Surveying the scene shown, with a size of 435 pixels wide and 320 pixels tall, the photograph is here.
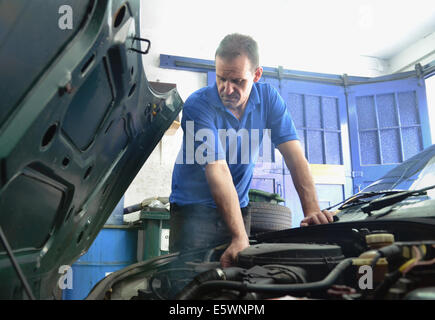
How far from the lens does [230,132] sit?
1.90 metres

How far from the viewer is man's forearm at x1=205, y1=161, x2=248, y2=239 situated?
1.45 m

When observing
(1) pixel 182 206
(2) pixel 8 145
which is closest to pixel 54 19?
(2) pixel 8 145

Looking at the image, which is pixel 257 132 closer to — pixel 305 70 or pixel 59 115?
pixel 59 115

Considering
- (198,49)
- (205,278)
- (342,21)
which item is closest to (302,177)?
(205,278)

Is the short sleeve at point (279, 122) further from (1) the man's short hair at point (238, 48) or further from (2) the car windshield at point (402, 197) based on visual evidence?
(2) the car windshield at point (402, 197)

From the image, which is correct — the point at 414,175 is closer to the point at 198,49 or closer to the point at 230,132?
the point at 230,132

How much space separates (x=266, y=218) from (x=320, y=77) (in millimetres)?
3293

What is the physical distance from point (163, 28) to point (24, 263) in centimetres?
455

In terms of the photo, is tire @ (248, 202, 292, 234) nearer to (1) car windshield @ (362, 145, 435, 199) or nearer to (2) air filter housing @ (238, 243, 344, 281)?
(1) car windshield @ (362, 145, 435, 199)

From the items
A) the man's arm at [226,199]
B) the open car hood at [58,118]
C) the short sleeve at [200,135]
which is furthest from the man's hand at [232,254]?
the open car hood at [58,118]

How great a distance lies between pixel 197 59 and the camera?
16.0 ft

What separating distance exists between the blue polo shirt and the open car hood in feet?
1.46

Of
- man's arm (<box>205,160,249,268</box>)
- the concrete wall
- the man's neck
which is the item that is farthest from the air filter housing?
the concrete wall

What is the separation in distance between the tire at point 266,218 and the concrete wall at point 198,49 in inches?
72.0
